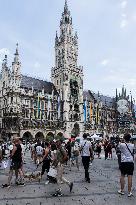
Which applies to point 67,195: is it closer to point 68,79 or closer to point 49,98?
point 49,98

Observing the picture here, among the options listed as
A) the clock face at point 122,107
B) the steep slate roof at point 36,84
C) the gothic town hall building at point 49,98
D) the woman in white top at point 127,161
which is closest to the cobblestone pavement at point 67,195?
the woman in white top at point 127,161

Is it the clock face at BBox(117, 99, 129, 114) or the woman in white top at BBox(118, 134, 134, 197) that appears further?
the clock face at BBox(117, 99, 129, 114)

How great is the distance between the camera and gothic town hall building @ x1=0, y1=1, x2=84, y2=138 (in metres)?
74.6

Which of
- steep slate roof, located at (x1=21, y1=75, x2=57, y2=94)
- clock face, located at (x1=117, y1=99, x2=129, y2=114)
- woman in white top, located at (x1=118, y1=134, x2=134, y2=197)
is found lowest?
woman in white top, located at (x1=118, y1=134, x2=134, y2=197)

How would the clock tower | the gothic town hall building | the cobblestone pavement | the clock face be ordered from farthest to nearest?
the clock tower
the gothic town hall building
the clock face
the cobblestone pavement

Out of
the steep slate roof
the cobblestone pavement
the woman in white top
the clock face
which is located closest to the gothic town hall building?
the steep slate roof

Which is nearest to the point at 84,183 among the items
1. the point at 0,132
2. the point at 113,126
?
the point at 0,132

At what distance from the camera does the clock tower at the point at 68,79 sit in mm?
84500

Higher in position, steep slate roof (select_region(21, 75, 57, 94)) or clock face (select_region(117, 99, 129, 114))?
steep slate roof (select_region(21, 75, 57, 94))

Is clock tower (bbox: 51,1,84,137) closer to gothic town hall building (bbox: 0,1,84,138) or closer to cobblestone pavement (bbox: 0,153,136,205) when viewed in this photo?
gothic town hall building (bbox: 0,1,84,138)

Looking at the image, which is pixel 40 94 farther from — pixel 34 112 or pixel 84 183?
pixel 84 183

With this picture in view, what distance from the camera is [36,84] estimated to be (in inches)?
3334

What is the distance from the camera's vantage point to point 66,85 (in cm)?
8506

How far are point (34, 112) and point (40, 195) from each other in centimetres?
6941
